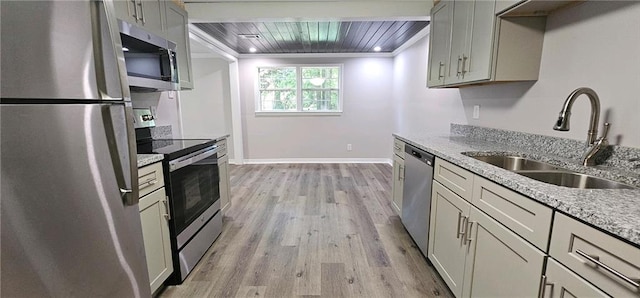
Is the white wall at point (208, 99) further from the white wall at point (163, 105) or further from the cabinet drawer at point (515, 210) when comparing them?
the cabinet drawer at point (515, 210)

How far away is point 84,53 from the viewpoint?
0.79 meters

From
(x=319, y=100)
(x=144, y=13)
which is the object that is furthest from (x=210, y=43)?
(x=319, y=100)

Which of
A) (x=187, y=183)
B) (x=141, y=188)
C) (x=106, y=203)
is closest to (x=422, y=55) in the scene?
(x=187, y=183)

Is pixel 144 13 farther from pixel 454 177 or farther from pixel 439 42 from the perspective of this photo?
pixel 439 42

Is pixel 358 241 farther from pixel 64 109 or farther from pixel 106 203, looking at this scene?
pixel 64 109

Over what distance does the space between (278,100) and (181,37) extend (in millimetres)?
3063

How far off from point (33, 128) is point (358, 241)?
2.28 m

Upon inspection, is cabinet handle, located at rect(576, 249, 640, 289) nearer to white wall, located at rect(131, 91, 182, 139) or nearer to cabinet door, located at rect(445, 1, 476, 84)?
cabinet door, located at rect(445, 1, 476, 84)

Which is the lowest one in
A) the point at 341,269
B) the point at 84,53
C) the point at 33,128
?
the point at 341,269

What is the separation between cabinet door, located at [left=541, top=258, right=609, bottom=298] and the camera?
82 centimetres

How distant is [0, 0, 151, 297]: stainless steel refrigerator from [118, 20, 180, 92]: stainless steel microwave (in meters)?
0.97

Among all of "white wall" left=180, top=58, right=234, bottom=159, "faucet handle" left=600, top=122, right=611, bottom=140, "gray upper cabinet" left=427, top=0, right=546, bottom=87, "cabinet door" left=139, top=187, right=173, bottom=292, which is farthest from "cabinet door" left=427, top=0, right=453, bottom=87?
"white wall" left=180, top=58, right=234, bottom=159

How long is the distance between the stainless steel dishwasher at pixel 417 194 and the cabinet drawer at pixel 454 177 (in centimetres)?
11

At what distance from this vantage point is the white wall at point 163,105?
7.90 feet
